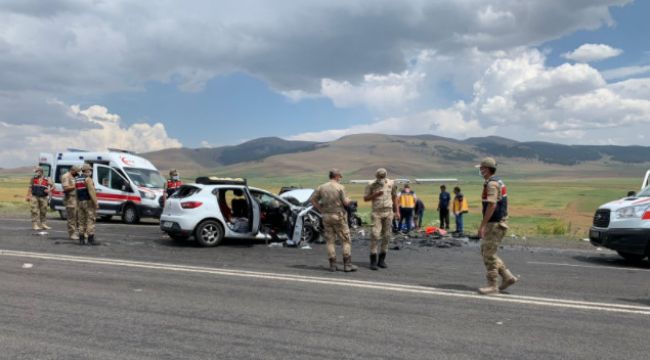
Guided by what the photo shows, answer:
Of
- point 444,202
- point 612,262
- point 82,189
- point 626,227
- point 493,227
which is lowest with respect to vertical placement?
point 612,262

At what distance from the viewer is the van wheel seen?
1880cm

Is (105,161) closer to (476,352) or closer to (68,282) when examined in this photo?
(68,282)

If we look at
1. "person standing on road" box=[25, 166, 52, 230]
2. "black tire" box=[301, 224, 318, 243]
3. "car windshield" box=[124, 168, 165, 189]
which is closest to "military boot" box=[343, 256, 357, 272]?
"black tire" box=[301, 224, 318, 243]

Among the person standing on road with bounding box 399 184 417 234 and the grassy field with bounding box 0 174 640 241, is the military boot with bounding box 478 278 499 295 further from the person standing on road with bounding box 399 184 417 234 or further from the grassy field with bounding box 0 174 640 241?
the grassy field with bounding box 0 174 640 241

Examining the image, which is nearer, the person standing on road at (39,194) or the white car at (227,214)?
the white car at (227,214)

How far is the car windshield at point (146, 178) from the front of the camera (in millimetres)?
19203

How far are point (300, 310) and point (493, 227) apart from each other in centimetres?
301

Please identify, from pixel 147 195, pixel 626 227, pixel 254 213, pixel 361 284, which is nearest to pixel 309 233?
pixel 254 213

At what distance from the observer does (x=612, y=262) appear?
11.6m

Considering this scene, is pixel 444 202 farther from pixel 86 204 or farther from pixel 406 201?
pixel 86 204

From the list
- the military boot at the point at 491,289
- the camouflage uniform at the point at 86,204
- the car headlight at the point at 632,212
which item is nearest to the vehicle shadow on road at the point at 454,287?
the military boot at the point at 491,289

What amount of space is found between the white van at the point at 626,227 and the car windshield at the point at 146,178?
578 inches

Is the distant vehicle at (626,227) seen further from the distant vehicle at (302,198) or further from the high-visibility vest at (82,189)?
the high-visibility vest at (82,189)

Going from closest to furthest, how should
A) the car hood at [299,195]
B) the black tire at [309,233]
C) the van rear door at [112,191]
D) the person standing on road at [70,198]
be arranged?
the person standing on road at [70,198], the black tire at [309,233], the car hood at [299,195], the van rear door at [112,191]
